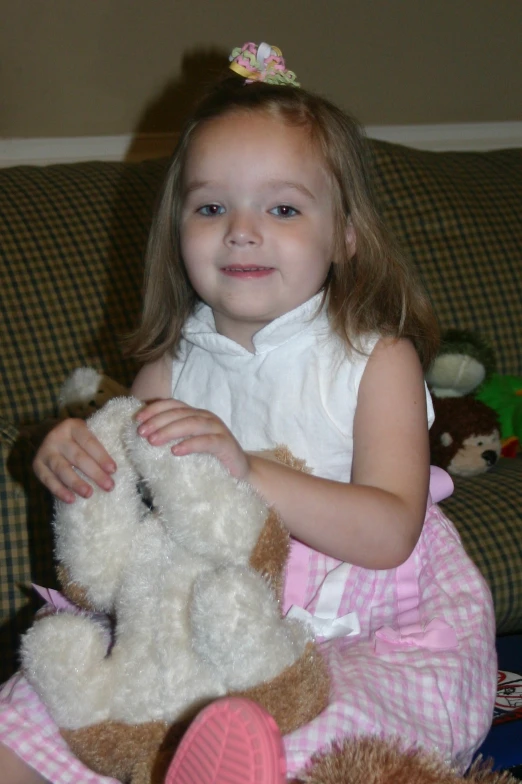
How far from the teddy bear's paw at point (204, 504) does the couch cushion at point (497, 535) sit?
0.76 m

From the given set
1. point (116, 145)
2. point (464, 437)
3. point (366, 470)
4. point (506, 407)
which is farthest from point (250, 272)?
point (116, 145)

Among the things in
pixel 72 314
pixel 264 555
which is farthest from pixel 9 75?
pixel 264 555

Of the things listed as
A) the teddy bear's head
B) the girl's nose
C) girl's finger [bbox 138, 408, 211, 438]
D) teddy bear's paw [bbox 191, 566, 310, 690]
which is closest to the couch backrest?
the teddy bear's head

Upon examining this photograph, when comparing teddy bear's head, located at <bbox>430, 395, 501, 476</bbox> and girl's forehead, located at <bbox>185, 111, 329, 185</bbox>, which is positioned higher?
girl's forehead, located at <bbox>185, 111, 329, 185</bbox>

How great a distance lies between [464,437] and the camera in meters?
1.68

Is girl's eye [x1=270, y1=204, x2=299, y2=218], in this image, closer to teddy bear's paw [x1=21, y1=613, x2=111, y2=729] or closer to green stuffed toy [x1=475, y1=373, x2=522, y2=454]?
teddy bear's paw [x1=21, y1=613, x2=111, y2=729]

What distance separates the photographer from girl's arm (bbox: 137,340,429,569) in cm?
78

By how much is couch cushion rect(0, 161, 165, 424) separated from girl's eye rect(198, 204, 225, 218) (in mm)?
548

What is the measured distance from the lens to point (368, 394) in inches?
42.1

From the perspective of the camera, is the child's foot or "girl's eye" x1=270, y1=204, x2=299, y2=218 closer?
the child's foot

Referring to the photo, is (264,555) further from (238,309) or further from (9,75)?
(9,75)

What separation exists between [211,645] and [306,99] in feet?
2.33

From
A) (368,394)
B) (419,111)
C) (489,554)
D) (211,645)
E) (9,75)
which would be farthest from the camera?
(419,111)

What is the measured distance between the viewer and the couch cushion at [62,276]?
1.52 m
